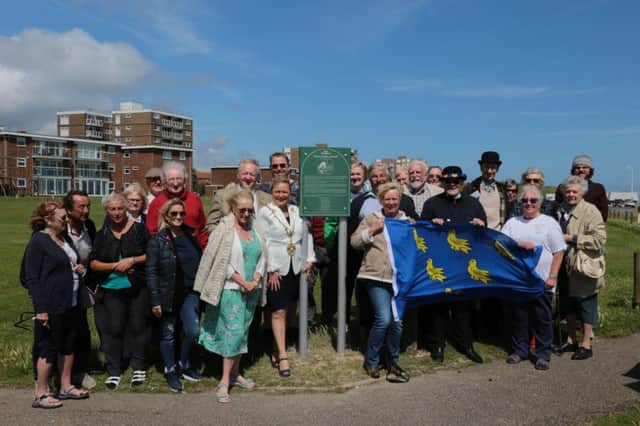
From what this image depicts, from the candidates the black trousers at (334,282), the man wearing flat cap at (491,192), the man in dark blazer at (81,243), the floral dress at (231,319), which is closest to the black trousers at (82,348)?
the man in dark blazer at (81,243)

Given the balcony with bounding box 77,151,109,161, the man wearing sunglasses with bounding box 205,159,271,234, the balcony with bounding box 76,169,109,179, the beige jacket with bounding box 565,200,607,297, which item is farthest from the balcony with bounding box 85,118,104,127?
the beige jacket with bounding box 565,200,607,297

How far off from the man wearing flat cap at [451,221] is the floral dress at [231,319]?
234 centimetres

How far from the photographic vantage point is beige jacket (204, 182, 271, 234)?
6.10 meters

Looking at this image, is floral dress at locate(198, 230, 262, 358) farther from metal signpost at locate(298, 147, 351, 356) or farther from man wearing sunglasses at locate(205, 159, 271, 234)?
metal signpost at locate(298, 147, 351, 356)

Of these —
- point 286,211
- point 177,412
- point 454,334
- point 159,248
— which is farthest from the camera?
point 454,334

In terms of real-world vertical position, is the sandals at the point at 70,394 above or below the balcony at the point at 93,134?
below

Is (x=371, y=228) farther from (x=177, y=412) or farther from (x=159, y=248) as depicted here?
(x=177, y=412)

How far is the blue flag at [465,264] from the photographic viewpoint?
21.7ft

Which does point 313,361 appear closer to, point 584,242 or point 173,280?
point 173,280

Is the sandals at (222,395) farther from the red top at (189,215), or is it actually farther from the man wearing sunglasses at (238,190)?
the man wearing sunglasses at (238,190)

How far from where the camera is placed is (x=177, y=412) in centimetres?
529

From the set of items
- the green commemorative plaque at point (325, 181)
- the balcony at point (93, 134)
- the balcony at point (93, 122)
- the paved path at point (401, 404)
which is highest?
the balcony at point (93, 122)

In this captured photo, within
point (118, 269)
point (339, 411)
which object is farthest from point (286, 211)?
point (339, 411)

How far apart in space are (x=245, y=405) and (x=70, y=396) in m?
1.74
